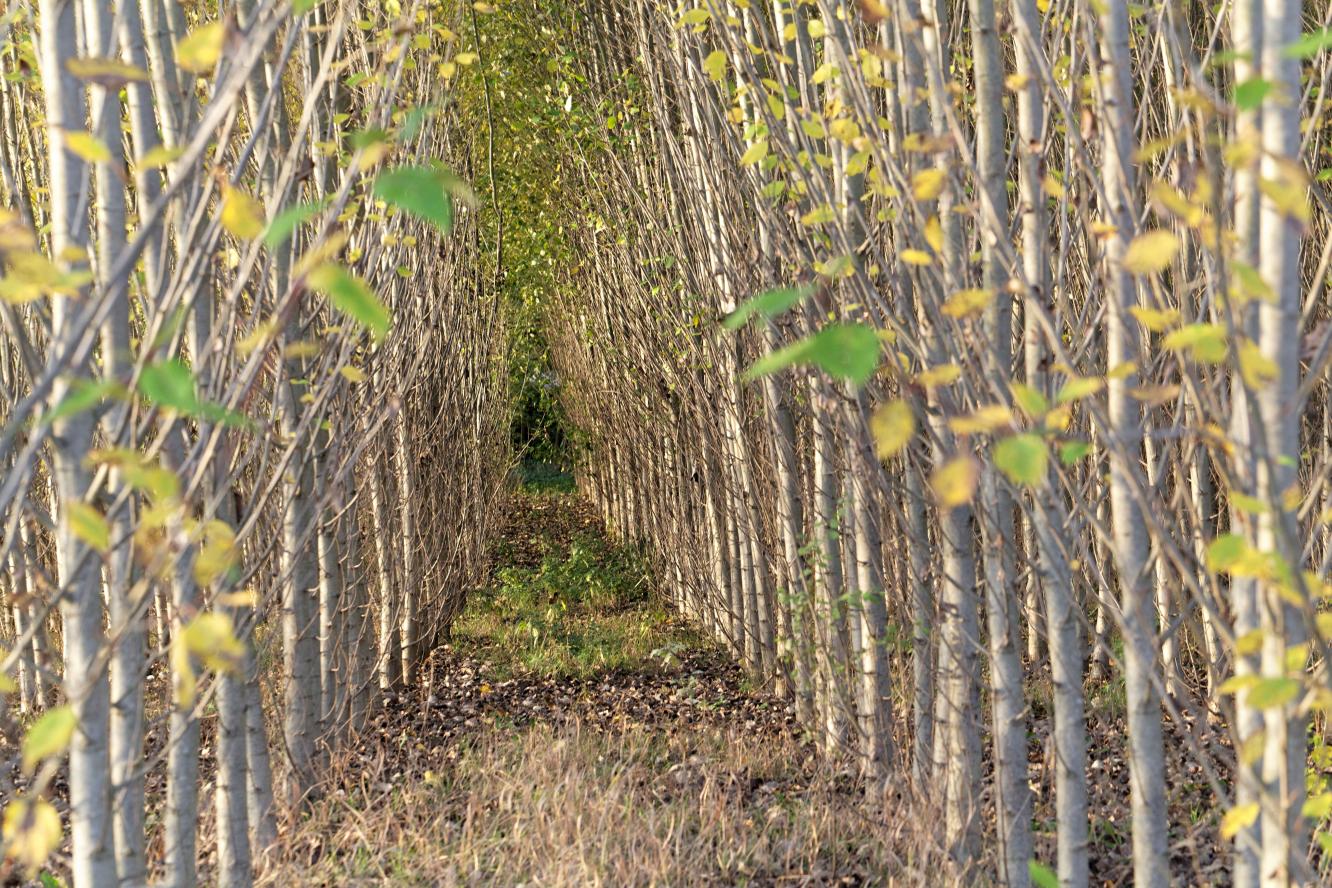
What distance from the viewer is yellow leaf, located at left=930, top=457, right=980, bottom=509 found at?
1166mm

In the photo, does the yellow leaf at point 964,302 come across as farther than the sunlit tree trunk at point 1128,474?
No

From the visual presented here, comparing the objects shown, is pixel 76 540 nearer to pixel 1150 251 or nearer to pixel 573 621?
pixel 1150 251

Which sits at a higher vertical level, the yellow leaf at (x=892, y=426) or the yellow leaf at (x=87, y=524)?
the yellow leaf at (x=892, y=426)

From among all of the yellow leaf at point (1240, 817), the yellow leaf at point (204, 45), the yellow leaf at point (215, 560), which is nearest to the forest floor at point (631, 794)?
the yellow leaf at point (1240, 817)

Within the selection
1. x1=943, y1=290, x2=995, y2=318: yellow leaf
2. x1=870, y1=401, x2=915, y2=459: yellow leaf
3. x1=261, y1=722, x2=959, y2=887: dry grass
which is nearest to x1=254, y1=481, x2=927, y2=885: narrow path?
x1=261, y1=722, x2=959, y2=887: dry grass

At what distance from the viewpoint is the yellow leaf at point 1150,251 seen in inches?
51.8

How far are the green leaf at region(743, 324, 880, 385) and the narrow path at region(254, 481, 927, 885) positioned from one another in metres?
2.74

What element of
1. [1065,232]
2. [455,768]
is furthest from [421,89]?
[455,768]

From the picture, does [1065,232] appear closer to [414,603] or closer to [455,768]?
[455,768]

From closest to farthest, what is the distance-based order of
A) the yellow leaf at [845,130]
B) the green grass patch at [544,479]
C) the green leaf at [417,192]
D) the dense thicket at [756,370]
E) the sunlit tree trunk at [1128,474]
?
the green leaf at [417,192]
the dense thicket at [756,370]
the sunlit tree trunk at [1128,474]
the yellow leaf at [845,130]
the green grass patch at [544,479]

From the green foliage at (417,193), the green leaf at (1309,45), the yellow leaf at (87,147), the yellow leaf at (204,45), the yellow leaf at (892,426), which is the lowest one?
the yellow leaf at (892,426)

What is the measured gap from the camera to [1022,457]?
1.14 m

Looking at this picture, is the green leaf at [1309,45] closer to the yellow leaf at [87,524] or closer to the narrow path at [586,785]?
the yellow leaf at [87,524]

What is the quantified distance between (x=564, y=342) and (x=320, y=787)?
9.39 meters
